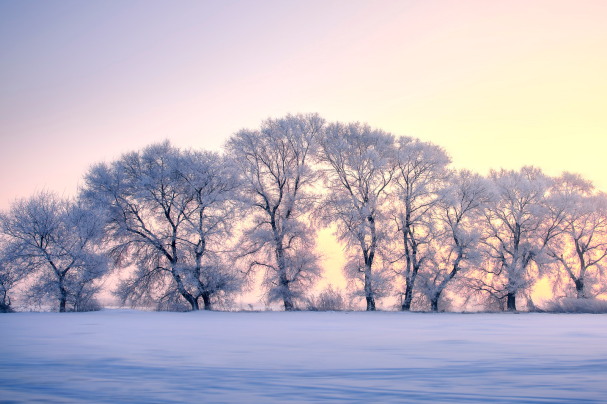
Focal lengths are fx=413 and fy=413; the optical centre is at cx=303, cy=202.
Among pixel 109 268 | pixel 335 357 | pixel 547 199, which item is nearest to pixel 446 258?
pixel 547 199

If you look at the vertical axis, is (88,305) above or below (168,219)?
below

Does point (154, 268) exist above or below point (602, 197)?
below

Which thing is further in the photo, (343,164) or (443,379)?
(343,164)

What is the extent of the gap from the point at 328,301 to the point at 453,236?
26.2 feet

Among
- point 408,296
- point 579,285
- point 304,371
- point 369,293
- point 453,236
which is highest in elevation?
point 453,236

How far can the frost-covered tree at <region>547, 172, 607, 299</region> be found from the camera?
27859 millimetres

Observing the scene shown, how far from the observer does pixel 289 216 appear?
2481cm

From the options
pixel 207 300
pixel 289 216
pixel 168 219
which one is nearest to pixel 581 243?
pixel 289 216

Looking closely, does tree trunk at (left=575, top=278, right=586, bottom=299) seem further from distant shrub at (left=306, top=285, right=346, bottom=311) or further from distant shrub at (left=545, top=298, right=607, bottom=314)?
distant shrub at (left=306, top=285, right=346, bottom=311)

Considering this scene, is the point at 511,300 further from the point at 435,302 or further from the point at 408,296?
the point at 408,296

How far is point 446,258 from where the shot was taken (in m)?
23.7

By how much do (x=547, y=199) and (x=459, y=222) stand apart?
8631 mm

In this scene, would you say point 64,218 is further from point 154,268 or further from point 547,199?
point 547,199

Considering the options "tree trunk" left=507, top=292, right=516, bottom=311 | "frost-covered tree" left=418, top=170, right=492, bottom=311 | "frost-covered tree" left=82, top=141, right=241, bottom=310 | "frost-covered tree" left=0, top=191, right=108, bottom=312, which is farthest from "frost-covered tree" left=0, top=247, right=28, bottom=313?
"tree trunk" left=507, top=292, right=516, bottom=311
